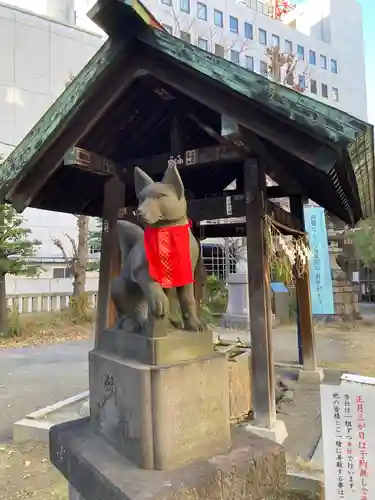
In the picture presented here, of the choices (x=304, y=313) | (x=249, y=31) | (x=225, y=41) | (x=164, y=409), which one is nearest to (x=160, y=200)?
(x=164, y=409)

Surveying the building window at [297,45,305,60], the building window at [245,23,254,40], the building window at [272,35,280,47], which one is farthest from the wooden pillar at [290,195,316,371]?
the building window at [297,45,305,60]

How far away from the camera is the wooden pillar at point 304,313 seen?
6781 millimetres

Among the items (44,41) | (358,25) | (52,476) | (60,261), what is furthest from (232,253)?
(358,25)

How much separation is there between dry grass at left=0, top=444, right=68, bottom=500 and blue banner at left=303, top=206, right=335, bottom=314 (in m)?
6.41

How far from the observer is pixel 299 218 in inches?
273

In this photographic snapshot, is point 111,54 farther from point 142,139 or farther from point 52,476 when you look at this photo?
point 52,476

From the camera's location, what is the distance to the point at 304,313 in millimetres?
6816

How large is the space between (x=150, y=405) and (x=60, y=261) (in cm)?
1861

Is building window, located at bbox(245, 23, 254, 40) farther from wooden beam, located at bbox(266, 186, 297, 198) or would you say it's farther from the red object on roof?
wooden beam, located at bbox(266, 186, 297, 198)

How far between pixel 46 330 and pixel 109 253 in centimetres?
969

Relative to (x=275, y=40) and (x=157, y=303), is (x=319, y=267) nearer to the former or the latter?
(x=157, y=303)

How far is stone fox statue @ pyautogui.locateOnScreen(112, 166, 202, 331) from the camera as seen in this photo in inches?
103

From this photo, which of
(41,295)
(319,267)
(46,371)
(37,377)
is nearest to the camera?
(37,377)

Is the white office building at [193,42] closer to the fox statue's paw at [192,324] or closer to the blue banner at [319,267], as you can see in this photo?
the blue banner at [319,267]
